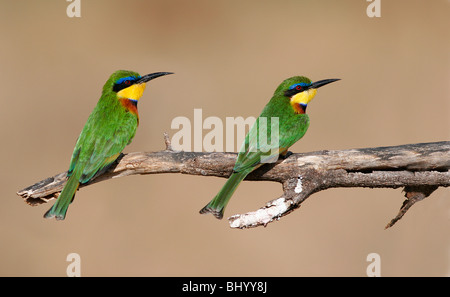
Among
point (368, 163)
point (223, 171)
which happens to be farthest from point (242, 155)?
point (368, 163)

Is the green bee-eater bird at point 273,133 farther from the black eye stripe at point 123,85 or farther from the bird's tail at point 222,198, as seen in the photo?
the black eye stripe at point 123,85

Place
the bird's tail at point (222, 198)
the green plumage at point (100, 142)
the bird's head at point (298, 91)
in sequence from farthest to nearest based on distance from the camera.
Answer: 1. the bird's head at point (298, 91)
2. the green plumage at point (100, 142)
3. the bird's tail at point (222, 198)

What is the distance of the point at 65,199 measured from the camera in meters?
2.35

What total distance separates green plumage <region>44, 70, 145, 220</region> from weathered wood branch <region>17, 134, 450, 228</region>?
0.09 meters

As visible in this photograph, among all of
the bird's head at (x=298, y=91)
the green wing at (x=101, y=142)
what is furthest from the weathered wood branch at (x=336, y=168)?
the bird's head at (x=298, y=91)

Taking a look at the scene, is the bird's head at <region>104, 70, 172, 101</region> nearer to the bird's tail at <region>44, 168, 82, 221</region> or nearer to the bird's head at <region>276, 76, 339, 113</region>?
the bird's tail at <region>44, 168, 82, 221</region>

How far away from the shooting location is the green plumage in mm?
2357

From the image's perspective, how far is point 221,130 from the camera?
8.39 feet

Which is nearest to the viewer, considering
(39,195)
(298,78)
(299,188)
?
(299,188)

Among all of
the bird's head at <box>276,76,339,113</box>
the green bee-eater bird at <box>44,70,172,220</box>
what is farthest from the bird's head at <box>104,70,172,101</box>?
the bird's head at <box>276,76,339,113</box>

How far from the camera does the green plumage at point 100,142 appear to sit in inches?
92.8

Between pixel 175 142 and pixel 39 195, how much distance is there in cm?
65

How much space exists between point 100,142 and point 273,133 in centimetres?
77

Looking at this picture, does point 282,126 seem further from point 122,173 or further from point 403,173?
point 122,173
